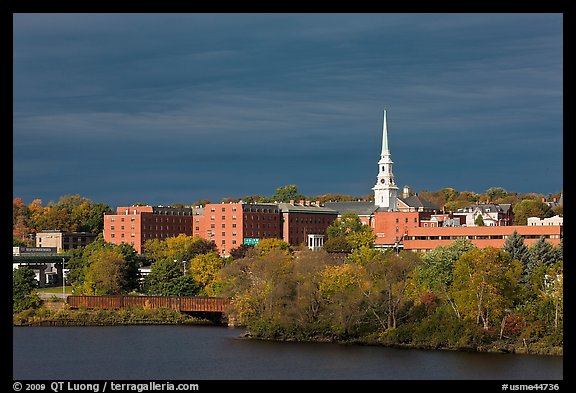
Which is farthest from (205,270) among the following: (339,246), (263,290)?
(263,290)

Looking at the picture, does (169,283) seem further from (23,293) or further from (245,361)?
(245,361)

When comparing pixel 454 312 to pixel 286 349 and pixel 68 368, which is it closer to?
pixel 286 349

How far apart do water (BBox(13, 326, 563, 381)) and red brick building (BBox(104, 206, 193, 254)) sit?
273 feet

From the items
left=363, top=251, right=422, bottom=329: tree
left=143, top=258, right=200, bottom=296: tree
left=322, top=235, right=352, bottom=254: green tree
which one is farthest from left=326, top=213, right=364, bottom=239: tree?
left=363, top=251, right=422, bottom=329: tree

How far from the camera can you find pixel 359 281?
62.0 metres

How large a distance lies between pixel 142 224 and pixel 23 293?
6752 cm

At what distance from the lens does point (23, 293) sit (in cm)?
8194

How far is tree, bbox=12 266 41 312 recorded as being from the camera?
264 feet

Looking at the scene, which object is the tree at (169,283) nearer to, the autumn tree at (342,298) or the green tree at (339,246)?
the autumn tree at (342,298)
